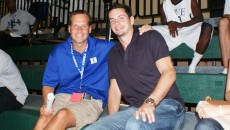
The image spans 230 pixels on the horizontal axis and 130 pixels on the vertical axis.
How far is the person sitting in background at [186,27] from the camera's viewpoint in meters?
3.06

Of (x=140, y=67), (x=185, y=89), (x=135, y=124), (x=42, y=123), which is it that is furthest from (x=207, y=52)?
→ (x=42, y=123)

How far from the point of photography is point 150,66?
210 cm

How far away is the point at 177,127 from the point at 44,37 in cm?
427

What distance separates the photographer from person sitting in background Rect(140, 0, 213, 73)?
306 centimetres

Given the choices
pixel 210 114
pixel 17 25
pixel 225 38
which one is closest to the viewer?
pixel 210 114

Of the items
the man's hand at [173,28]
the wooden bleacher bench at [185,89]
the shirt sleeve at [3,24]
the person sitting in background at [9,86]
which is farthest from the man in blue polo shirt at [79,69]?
the shirt sleeve at [3,24]

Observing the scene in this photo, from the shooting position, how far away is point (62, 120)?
2.09 metres

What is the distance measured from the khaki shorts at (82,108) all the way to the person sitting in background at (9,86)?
80cm

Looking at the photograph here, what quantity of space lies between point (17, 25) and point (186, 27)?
3830mm

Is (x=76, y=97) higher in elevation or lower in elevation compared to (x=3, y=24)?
lower

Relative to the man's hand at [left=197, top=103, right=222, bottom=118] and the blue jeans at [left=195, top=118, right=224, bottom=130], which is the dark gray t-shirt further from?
the blue jeans at [left=195, top=118, right=224, bottom=130]

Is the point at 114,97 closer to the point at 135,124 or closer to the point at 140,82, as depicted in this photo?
the point at 140,82

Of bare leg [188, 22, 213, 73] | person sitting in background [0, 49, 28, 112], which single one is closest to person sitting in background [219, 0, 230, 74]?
bare leg [188, 22, 213, 73]

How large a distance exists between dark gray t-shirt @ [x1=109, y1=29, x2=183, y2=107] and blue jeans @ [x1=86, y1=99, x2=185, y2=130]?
0.39 ft
